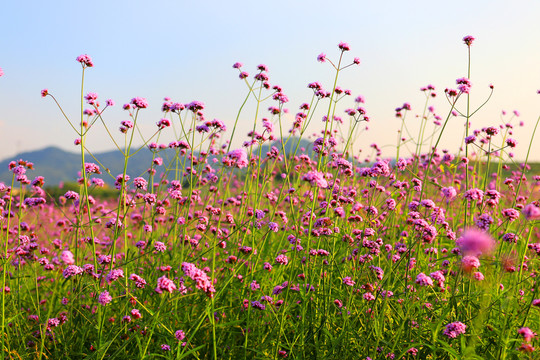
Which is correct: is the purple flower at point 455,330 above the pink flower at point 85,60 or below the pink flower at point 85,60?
below

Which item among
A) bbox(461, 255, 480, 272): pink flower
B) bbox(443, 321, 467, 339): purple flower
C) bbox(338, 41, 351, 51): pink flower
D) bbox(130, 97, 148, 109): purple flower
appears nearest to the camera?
bbox(461, 255, 480, 272): pink flower

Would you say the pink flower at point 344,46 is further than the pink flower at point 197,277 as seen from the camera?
Yes

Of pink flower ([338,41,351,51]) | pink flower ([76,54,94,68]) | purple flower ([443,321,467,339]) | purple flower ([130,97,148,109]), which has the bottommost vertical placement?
purple flower ([443,321,467,339])

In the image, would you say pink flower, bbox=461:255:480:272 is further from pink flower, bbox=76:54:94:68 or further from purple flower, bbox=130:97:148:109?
pink flower, bbox=76:54:94:68

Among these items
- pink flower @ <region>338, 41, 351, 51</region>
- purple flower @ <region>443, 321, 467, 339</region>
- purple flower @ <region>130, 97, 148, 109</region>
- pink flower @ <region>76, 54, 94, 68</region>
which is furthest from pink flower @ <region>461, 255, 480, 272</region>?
pink flower @ <region>76, 54, 94, 68</region>

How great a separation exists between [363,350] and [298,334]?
531 millimetres

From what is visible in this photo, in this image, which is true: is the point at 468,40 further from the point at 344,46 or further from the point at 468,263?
the point at 468,263

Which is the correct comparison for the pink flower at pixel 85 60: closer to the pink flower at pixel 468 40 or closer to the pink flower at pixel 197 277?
the pink flower at pixel 197 277

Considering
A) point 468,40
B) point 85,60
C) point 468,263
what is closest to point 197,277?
point 468,263

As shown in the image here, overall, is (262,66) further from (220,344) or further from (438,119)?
(438,119)

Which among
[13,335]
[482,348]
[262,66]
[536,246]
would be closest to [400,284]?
[482,348]

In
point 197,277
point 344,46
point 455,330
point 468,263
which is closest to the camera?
point 197,277

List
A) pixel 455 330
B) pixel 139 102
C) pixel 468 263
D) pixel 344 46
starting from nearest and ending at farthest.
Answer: pixel 468 263 < pixel 455 330 < pixel 139 102 < pixel 344 46

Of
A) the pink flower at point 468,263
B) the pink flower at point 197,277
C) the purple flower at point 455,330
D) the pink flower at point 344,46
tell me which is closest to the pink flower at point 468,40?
the pink flower at point 344,46
